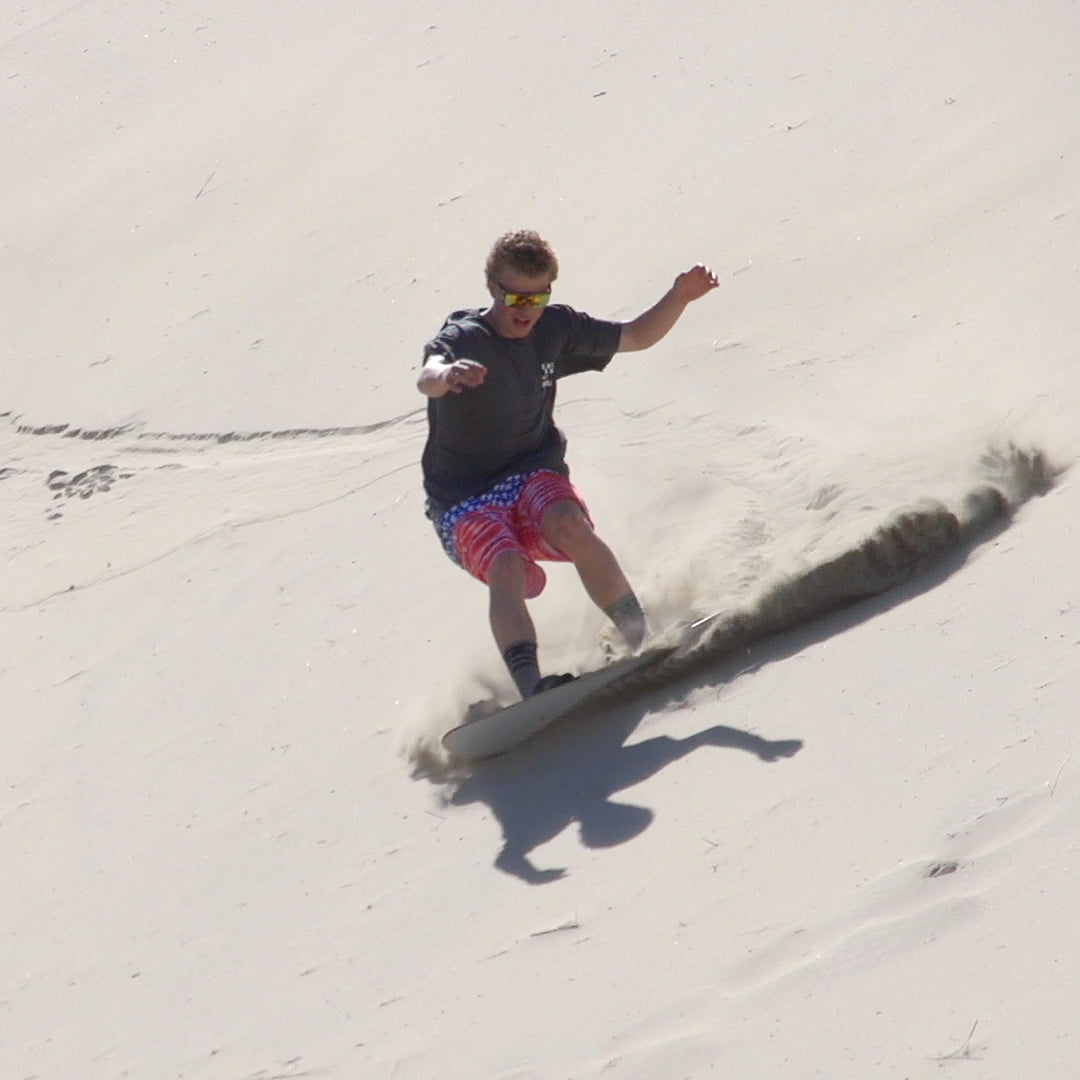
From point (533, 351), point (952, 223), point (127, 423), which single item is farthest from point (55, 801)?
point (952, 223)

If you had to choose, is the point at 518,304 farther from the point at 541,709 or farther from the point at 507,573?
the point at 541,709

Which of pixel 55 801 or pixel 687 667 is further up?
pixel 55 801

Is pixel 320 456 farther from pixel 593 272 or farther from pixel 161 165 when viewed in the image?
pixel 161 165

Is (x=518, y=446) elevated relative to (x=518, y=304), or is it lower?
lower

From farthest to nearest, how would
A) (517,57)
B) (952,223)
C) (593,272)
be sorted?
(517,57)
(593,272)
(952,223)

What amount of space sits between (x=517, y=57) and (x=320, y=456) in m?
3.70

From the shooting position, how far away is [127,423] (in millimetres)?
8500

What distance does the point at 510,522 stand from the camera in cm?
502

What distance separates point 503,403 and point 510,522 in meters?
0.34

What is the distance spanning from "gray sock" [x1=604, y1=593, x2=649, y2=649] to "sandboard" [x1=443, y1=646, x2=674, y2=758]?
129mm

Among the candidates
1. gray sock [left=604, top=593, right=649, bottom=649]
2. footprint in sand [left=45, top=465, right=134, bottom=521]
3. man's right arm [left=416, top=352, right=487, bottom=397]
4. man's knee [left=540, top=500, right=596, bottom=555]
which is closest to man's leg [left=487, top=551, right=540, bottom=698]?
man's knee [left=540, top=500, right=596, bottom=555]

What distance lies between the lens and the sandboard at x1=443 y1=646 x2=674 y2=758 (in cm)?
456

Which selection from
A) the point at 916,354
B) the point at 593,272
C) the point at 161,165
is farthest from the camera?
the point at 161,165

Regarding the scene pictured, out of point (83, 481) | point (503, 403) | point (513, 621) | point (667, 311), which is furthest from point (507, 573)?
point (83, 481)
